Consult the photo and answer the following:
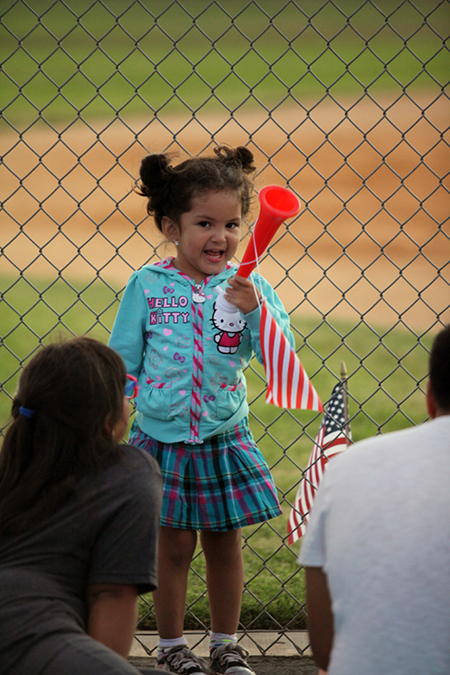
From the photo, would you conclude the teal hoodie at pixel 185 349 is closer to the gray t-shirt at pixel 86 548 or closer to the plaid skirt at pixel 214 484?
the plaid skirt at pixel 214 484

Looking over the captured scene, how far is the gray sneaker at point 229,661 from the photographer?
177 centimetres

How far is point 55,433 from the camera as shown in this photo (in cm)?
128

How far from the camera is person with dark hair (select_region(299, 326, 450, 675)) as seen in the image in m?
0.96

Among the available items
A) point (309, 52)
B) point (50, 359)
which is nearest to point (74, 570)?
point (50, 359)

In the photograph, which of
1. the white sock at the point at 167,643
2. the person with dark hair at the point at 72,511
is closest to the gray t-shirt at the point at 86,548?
the person with dark hair at the point at 72,511

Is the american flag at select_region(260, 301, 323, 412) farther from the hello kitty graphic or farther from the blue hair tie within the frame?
the blue hair tie

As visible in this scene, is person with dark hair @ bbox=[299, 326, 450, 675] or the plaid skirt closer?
person with dark hair @ bbox=[299, 326, 450, 675]

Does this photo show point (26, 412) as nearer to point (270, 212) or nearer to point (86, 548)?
point (86, 548)

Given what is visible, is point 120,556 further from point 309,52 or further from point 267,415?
point 309,52

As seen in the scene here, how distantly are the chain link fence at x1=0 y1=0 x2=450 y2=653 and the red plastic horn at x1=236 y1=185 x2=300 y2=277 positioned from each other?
0.42m

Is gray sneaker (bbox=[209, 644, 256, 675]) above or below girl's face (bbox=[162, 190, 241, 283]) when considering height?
below

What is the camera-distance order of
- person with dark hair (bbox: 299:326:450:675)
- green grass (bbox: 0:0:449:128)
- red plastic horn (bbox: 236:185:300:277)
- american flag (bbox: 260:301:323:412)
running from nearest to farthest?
person with dark hair (bbox: 299:326:450:675) → red plastic horn (bbox: 236:185:300:277) → american flag (bbox: 260:301:323:412) → green grass (bbox: 0:0:449:128)

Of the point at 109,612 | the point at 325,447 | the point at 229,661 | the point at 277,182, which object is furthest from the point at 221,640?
the point at 277,182

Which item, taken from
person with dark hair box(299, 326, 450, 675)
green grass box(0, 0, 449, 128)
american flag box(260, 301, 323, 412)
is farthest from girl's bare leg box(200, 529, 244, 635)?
green grass box(0, 0, 449, 128)
